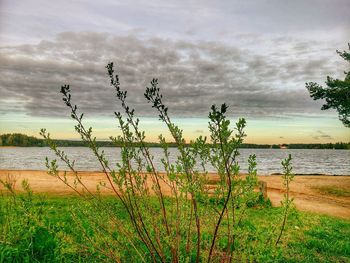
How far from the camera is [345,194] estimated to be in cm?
1994

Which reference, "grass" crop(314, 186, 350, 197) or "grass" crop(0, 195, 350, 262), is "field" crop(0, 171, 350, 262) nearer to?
"grass" crop(0, 195, 350, 262)

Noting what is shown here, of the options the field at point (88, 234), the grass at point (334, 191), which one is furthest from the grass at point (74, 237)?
the grass at point (334, 191)

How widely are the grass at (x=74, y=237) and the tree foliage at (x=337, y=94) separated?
15439mm

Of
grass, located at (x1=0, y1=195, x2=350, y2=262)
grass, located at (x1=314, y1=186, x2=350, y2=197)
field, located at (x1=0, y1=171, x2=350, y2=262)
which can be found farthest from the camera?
grass, located at (x1=314, y1=186, x2=350, y2=197)

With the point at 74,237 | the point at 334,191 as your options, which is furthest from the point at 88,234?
the point at 334,191

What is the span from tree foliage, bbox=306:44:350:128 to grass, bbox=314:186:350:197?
4878 millimetres

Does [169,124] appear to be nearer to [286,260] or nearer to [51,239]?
[51,239]

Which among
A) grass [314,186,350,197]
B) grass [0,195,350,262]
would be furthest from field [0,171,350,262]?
grass [314,186,350,197]

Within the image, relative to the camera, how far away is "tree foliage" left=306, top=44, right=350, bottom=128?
22953mm

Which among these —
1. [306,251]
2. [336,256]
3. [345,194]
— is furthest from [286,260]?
[345,194]

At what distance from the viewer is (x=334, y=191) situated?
68.4ft

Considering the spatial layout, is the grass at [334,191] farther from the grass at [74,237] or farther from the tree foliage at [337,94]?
the grass at [74,237]

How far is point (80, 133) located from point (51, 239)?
7.25ft

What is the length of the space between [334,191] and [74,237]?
19357mm
